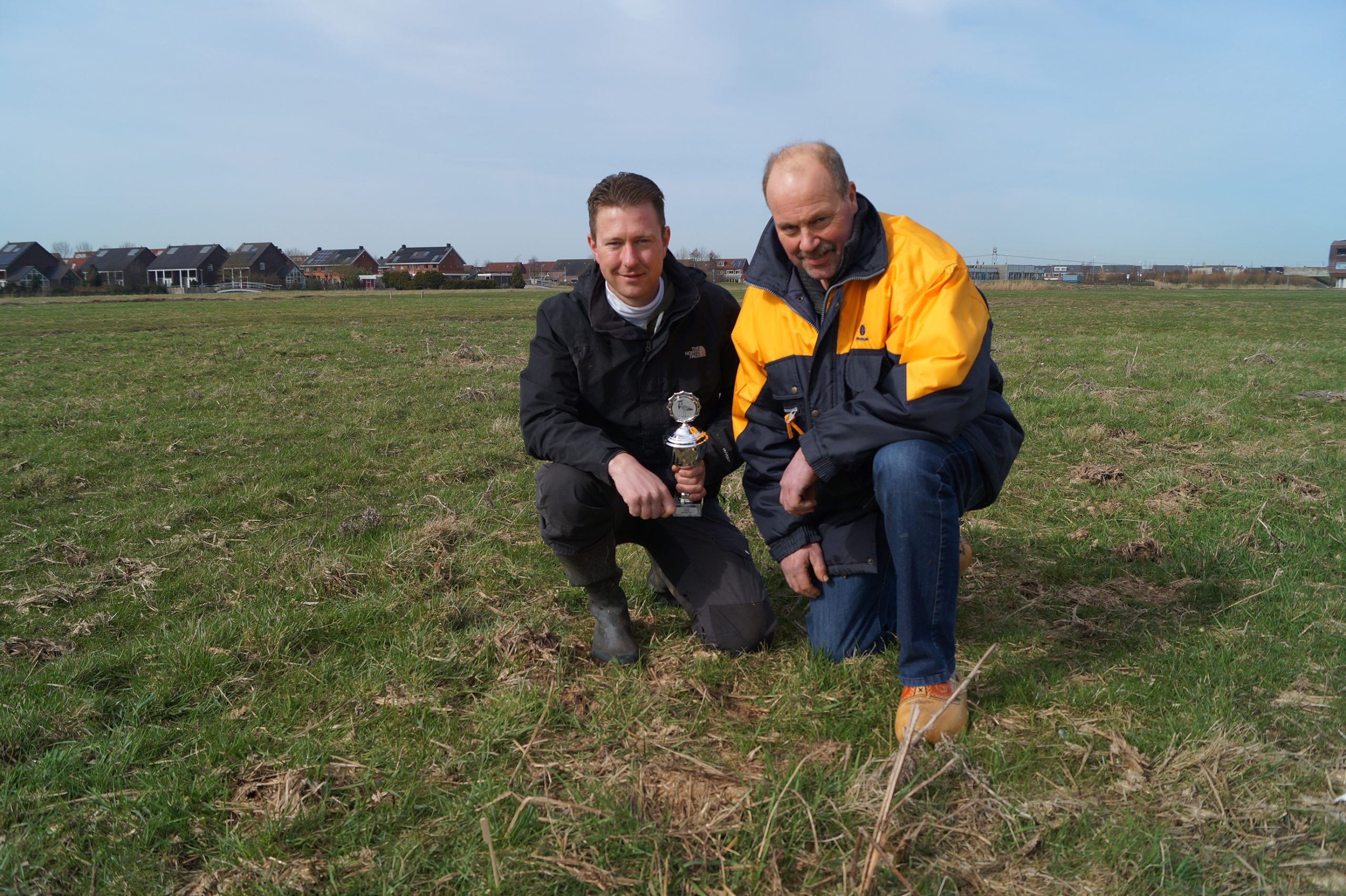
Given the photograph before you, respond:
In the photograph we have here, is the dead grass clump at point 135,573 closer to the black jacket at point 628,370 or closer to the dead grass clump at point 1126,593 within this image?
the black jacket at point 628,370

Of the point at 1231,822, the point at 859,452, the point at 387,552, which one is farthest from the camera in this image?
the point at 387,552

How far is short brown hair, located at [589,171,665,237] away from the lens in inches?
146

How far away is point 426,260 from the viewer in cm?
12344

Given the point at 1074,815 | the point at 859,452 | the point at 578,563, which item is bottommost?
the point at 1074,815

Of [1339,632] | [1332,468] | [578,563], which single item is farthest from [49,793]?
[1332,468]

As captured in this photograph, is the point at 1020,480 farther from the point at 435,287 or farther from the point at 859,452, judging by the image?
the point at 435,287

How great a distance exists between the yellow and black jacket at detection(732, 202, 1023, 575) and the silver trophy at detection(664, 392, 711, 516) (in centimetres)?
19

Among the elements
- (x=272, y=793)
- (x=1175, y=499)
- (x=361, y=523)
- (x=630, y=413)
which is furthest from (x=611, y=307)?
(x=1175, y=499)

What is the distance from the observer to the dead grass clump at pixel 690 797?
8.51ft

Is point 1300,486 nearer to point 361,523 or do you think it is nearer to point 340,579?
point 340,579

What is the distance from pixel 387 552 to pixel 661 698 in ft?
7.68

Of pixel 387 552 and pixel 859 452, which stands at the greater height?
pixel 859 452

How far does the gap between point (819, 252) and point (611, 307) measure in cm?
104

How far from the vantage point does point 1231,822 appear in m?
2.55
